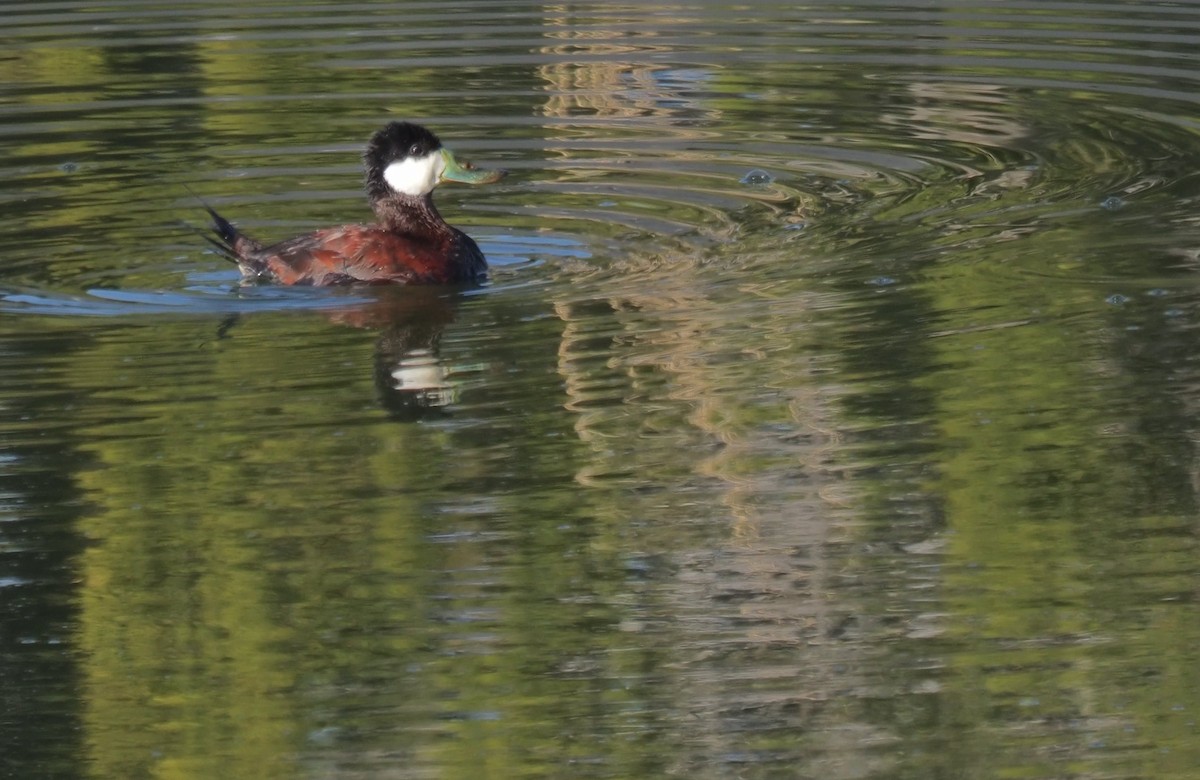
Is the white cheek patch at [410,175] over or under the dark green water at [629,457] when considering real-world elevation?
over

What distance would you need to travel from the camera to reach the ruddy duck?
11.3 meters

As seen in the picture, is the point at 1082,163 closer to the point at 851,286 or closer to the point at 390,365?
the point at 851,286

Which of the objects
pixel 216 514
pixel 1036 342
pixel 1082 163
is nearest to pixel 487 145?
pixel 1082 163

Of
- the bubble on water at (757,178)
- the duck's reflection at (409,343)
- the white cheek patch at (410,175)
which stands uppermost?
the white cheek patch at (410,175)

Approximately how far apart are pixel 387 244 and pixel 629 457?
3441mm

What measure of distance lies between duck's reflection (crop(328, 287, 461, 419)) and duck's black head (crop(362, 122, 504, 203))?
28.1 inches

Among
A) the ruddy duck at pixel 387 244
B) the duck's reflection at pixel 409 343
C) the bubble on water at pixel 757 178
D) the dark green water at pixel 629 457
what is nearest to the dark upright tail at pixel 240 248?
the ruddy duck at pixel 387 244

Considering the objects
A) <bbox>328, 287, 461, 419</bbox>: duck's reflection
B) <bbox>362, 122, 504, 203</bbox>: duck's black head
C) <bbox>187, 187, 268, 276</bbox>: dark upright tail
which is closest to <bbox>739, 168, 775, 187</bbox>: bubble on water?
<bbox>362, 122, 504, 203</bbox>: duck's black head

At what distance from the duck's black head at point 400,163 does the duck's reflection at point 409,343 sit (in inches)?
28.1

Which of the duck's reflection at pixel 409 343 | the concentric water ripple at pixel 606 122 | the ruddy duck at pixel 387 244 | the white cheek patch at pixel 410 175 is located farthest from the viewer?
the concentric water ripple at pixel 606 122

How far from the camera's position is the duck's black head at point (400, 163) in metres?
11.8

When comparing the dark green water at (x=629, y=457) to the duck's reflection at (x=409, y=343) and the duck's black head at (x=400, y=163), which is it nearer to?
the duck's reflection at (x=409, y=343)

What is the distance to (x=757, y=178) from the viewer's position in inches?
529

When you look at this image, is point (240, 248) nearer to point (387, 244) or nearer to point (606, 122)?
point (387, 244)
